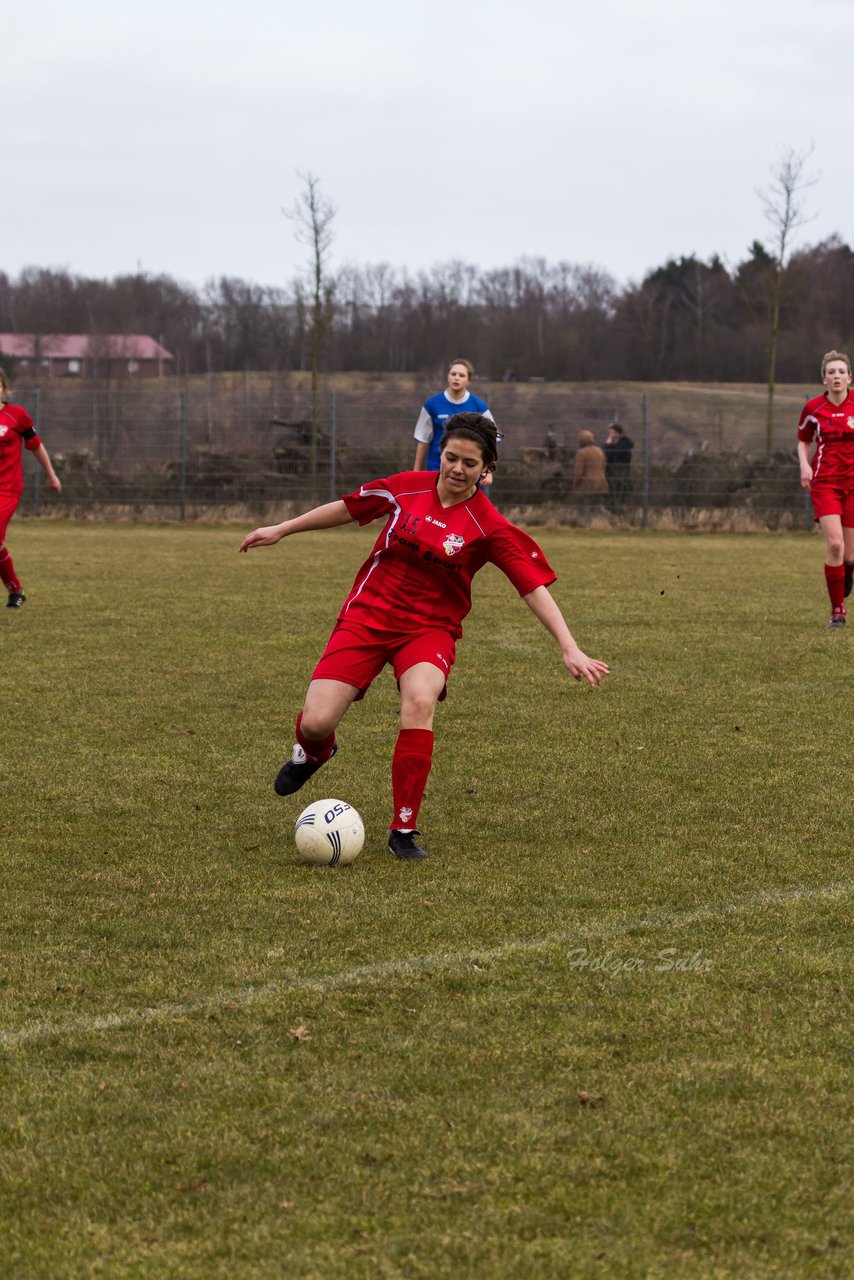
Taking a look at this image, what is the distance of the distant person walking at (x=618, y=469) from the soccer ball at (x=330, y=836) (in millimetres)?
20311

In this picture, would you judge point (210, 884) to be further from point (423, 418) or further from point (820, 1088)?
point (423, 418)

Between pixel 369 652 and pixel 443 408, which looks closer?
pixel 369 652

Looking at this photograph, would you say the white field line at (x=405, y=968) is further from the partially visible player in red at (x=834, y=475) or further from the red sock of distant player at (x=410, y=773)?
the partially visible player in red at (x=834, y=475)

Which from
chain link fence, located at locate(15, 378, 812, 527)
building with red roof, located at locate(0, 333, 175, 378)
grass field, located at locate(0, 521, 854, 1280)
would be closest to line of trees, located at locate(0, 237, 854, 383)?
building with red roof, located at locate(0, 333, 175, 378)

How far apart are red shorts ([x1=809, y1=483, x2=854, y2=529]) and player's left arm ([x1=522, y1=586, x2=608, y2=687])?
22.4ft

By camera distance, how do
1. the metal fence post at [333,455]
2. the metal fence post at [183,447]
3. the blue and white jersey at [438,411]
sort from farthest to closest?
the metal fence post at [183,447]
the metal fence post at [333,455]
the blue and white jersey at [438,411]

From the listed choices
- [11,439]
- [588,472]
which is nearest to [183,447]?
[588,472]

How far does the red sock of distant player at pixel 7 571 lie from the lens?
1245 centimetres

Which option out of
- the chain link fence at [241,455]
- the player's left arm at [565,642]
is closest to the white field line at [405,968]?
the player's left arm at [565,642]

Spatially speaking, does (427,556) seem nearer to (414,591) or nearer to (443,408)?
(414,591)

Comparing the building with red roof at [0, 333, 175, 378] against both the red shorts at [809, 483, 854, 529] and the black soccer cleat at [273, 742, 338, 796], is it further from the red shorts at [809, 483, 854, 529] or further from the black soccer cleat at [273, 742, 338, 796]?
the black soccer cleat at [273, 742, 338, 796]

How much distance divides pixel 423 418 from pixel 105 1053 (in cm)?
1029

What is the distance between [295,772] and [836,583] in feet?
23.3

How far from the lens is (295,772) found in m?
5.82
